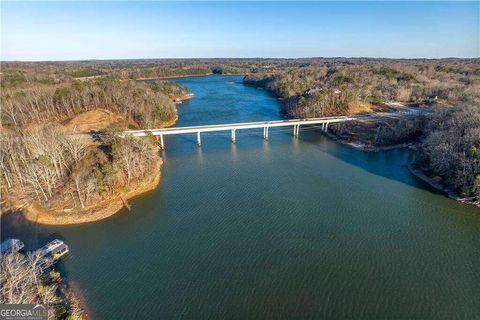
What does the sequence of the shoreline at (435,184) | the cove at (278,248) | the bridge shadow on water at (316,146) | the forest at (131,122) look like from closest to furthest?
the cove at (278,248) → the forest at (131,122) → the shoreline at (435,184) → the bridge shadow on water at (316,146)

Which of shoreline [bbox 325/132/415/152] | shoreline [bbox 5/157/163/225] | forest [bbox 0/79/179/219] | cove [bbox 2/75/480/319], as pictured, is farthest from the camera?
shoreline [bbox 325/132/415/152]

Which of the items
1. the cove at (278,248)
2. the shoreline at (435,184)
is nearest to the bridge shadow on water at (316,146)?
the shoreline at (435,184)

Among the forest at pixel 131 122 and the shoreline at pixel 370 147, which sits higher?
the forest at pixel 131 122

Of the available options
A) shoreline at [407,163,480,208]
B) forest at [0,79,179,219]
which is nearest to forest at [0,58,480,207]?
forest at [0,79,179,219]

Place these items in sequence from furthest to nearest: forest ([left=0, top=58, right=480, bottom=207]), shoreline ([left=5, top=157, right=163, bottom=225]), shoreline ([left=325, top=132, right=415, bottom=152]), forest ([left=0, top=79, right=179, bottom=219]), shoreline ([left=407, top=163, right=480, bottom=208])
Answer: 1. shoreline ([left=325, top=132, right=415, bottom=152])
2. shoreline ([left=407, top=163, right=480, bottom=208])
3. forest ([left=0, top=58, right=480, bottom=207])
4. forest ([left=0, top=79, right=179, bottom=219])
5. shoreline ([left=5, top=157, right=163, bottom=225])

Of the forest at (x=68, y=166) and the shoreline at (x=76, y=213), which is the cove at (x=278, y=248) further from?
the forest at (x=68, y=166)

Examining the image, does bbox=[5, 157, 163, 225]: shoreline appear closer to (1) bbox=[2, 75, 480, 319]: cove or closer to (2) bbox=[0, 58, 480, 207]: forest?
(1) bbox=[2, 75, 480, 319]: cove

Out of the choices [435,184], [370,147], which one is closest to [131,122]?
[370,147]

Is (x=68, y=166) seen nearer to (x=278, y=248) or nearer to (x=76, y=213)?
(x=76, y=213)

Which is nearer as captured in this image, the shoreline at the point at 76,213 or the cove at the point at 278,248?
the cove at the point at 278,248
